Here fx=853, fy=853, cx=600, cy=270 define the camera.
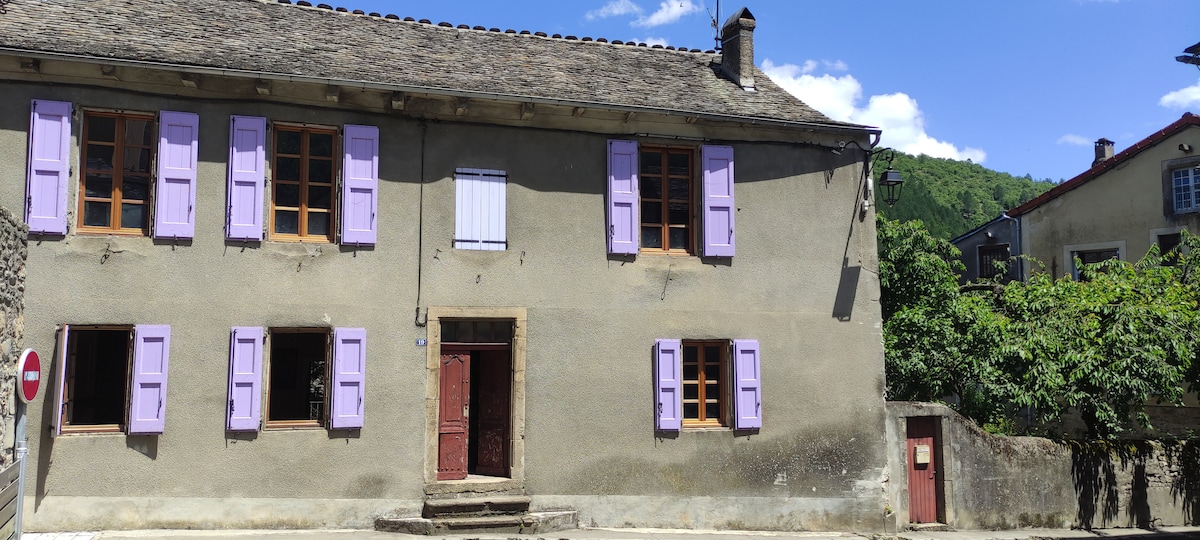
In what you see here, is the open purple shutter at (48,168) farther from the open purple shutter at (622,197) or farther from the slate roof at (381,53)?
the open purple shutter at (622,197)

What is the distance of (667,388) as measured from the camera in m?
9.95

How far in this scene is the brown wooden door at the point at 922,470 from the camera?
35.6 ft

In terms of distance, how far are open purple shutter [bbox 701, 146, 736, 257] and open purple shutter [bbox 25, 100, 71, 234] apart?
6808 millimetres

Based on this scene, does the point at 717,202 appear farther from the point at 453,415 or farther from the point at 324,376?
the point at 324,376

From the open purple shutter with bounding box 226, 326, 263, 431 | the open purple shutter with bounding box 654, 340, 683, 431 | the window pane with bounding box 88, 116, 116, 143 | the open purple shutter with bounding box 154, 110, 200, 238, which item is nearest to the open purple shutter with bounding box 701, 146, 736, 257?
the open purple shutter with bounding box 654, 340, 683, 431

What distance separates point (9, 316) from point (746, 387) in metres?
7.36

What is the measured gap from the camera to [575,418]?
31.7ft

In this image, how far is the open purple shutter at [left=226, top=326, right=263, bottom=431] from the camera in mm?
8664

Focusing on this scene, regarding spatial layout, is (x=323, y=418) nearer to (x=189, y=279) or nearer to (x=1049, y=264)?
(x=189, y=279)

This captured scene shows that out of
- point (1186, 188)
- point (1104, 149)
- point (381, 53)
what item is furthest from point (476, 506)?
point (1104, 149)

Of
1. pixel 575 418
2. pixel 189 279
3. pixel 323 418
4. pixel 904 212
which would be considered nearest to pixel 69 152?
pixel 189 279

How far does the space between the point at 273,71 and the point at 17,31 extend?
2.61 m

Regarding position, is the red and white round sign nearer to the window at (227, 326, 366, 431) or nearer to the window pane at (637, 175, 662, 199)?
the window at (227, 326, 366, 431)

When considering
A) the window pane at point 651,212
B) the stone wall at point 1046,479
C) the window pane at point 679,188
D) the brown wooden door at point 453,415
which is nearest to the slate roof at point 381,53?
the window pane at point 679,188
